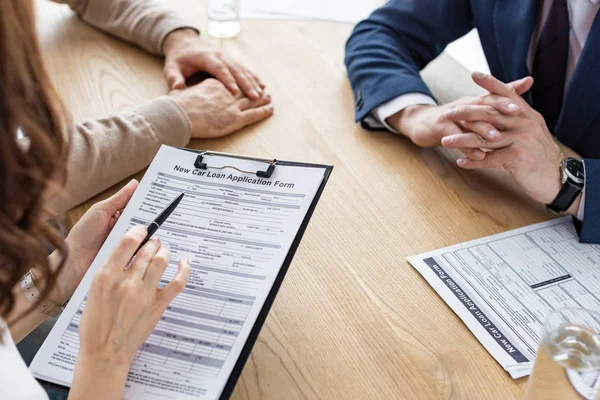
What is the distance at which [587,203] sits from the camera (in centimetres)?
102

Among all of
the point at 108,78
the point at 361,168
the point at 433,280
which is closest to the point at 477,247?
the point at 433,280

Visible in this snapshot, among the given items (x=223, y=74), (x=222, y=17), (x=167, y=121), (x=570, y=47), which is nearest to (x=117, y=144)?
(x=167, y=121)

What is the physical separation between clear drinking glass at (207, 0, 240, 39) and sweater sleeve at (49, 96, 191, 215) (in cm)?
39

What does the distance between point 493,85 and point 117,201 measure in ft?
2.06

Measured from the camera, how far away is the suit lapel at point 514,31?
1.23 m

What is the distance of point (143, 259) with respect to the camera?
745mm

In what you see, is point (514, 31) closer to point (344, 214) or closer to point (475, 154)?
point (475, 154)

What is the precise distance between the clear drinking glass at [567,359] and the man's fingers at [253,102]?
2.43 ft

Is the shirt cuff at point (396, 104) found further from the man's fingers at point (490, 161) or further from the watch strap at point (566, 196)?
the watch strap at point (566, 196)

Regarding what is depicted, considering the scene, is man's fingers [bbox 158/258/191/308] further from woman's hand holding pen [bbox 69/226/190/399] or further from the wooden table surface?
the wooden table surface

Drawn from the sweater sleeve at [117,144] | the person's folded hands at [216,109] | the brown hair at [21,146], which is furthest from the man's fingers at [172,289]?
the person's folded hands at [216,109]

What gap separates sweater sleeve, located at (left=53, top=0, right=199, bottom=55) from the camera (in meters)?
1.41

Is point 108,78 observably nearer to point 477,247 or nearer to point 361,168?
point 361,168

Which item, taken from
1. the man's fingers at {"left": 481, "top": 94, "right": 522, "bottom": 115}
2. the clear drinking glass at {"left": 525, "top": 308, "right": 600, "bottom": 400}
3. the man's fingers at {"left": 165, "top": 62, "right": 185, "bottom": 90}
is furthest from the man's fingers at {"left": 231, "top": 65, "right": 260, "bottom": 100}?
the clear drinking glass at {"left": 525, "top": 308, "right": 600, "bottom": 400}
